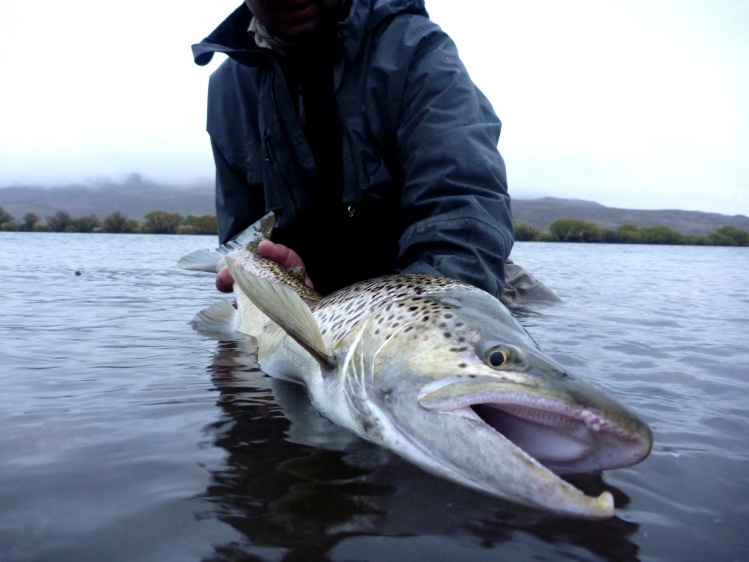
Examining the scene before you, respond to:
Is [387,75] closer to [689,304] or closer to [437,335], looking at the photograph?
[437,335]

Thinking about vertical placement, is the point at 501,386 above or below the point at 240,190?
below

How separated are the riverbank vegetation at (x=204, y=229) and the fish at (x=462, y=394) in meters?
36.4

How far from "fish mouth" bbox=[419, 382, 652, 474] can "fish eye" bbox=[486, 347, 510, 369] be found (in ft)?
0.28

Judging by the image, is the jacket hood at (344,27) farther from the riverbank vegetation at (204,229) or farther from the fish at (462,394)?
the riverbank vegetation at (204,229)

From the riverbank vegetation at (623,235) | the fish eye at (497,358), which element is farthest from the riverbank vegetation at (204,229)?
the fish eye at (497,358)

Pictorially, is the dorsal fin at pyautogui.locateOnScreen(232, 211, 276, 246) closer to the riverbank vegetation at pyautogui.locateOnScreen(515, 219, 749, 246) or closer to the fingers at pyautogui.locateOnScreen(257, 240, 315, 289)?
the fingers at pyautogui.locateOnScreen(257, 240, 315, 289)

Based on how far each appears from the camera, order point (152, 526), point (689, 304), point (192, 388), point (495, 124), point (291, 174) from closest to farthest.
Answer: point (152, 526), point (192, 388), point (495, 124), point (291, 174), point (689, 304)

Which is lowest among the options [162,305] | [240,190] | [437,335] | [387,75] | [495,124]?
[162,305]

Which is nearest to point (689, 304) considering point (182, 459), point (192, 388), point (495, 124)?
point (495, 124)

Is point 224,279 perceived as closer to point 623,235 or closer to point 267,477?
point 267,477

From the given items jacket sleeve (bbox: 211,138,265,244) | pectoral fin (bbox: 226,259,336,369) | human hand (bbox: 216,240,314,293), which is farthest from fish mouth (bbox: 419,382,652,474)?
jacket sleeve (bbox: 211,138,265,244)

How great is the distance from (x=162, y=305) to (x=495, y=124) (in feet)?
14.2

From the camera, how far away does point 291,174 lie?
415 centimetres

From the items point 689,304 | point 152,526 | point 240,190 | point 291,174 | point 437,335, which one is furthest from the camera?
point 689,304
